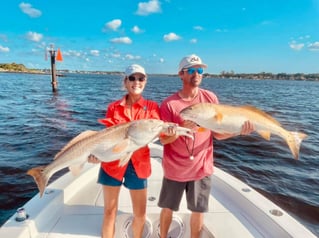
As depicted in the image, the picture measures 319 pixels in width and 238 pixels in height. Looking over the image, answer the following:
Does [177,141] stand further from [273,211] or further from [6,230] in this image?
[6,230]

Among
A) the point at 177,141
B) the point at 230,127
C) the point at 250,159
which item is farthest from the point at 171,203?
the point at 250,159

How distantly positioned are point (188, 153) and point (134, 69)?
1.19 meters

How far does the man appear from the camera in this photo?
330 cm

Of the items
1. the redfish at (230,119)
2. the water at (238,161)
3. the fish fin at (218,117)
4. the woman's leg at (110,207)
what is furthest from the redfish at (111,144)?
the water at (238,161)

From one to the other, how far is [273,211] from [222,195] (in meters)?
1.03

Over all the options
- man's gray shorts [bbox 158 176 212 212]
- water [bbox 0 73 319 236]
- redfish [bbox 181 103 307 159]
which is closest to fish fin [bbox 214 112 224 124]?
redfish [bbox 181 103 307 159]

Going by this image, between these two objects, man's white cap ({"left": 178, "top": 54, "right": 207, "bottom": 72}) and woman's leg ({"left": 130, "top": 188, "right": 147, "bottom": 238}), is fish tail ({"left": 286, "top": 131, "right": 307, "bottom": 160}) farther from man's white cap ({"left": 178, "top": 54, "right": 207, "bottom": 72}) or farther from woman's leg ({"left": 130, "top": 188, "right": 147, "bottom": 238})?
woman's leg ({"left": 130, "top": 188, "right": 147, "bottom": 238})

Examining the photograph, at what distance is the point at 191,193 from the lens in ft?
11.3

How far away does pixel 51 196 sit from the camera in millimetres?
4180

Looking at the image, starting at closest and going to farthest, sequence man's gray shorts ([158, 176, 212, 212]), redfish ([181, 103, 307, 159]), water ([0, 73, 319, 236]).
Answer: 1. redfish ([181, 103, 307, 159])
2. man's gray shorts ([158, 176, 212, 212])
3. water ([0, 73, 319, 236])

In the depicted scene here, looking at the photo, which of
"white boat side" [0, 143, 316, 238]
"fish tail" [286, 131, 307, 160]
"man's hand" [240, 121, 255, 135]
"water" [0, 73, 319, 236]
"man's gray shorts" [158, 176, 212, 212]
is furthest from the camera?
"water" [0, 73, 319, 236]

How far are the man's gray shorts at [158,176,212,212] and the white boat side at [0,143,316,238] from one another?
0.65 meters

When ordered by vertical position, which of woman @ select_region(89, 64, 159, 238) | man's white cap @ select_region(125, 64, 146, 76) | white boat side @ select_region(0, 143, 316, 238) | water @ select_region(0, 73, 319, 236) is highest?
man's white cap @ select_region(125, 64, 146, 76)

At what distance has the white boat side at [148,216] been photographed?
356cm
